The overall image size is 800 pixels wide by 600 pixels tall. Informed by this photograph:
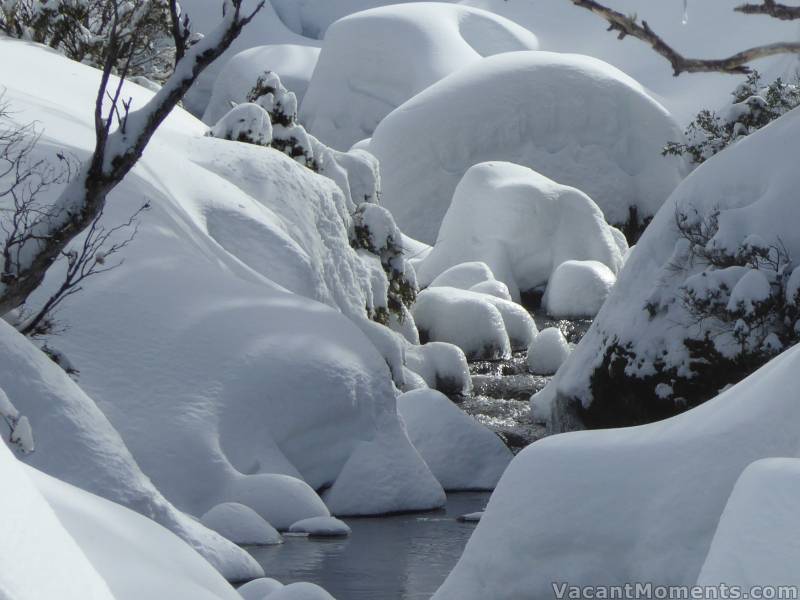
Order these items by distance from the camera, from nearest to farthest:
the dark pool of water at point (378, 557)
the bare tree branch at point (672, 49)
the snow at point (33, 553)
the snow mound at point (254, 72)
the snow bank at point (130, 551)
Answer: the snow at point (33, 553), the snow bank at point (130, 551), the bare tree branch at point (672, 49), the dark pool of water at point (378, 557), the snow mound at point (254, 72)

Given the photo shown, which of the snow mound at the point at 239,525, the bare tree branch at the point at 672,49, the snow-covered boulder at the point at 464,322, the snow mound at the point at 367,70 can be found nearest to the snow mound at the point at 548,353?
the snow-covered boulder at the point at 464,322

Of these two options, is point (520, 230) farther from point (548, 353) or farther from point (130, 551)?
point (130, 551)

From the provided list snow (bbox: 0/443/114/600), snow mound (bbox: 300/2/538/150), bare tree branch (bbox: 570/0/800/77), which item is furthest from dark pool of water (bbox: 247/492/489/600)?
snow mound (bbox: 300/2/538/150)

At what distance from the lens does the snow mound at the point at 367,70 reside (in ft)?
132

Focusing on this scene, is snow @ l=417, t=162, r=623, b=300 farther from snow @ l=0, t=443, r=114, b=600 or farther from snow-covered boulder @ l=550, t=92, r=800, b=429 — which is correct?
snow @ l=0, t=443, r=114, b=600

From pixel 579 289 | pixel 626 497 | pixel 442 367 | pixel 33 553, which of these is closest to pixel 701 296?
pixel 442 367

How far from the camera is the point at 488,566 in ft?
19.2

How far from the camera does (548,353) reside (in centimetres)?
2020

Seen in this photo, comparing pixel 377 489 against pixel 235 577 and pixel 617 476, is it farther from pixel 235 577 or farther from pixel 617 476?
pixel 617 476

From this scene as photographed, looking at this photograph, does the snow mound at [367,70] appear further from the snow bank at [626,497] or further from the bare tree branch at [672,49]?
the bare tree branch at [672,49]

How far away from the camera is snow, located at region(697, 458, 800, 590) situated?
2.43 metres

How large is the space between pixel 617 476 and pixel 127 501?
10.2ft

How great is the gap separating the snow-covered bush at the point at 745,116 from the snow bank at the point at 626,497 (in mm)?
16217

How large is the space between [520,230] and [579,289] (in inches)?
94.2
